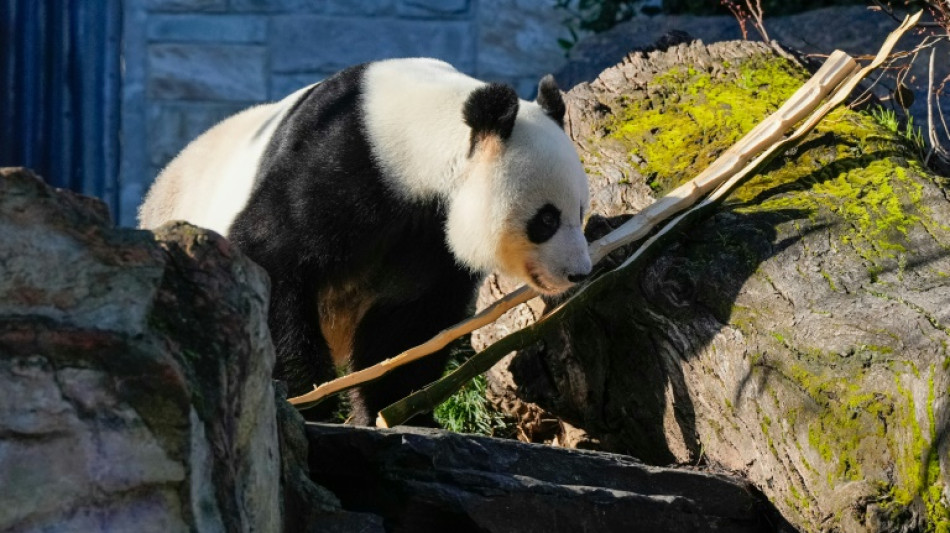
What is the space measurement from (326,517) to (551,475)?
29.3 inches

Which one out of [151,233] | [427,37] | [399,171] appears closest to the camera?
[151,233]

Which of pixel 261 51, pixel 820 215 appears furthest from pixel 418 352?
pixel 261 51

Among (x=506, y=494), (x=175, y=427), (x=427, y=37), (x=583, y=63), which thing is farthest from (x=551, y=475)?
(x=427, y=37)

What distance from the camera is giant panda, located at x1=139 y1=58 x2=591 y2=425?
379 cm

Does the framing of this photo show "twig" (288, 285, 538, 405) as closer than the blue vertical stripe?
Yes

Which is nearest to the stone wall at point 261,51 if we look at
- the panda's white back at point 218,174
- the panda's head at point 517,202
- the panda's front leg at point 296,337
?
the panda's white back at point 218,174

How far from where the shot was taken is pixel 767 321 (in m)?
3.27

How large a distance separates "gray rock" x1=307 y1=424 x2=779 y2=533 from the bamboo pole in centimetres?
57

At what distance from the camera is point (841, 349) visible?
3.01 metres

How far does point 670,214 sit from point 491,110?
0.69 meters

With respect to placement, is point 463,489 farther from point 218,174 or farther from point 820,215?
point 218,174

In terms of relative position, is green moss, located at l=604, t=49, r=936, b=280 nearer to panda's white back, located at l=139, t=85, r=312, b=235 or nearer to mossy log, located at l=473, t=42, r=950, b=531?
mossy log, located at l=473, t=42, r=950, b=531

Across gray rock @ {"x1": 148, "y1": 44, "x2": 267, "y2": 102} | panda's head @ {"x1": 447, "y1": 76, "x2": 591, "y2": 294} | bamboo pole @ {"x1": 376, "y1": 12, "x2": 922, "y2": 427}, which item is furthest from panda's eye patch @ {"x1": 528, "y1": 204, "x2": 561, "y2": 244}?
gray rock @ {"x1": 148, "y1": 44, "x2": 267, "y2": 102}

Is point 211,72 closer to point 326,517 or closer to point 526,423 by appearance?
point 526,423
